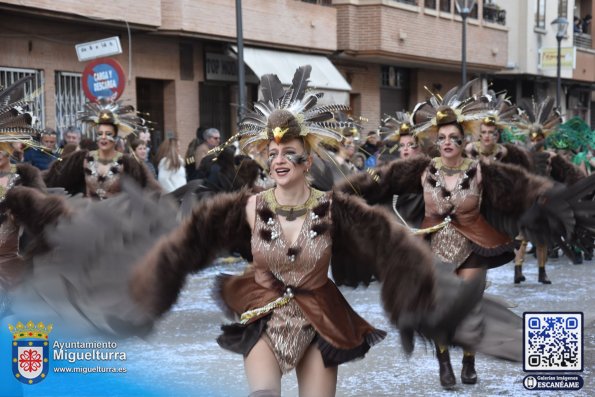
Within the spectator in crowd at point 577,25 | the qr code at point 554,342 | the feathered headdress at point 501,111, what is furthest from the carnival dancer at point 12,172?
the spectator in crowd at point 577,25

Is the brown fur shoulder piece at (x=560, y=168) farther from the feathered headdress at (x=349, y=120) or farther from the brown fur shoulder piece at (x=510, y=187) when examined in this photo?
the brown fur shoulder piece at (x=510, y=187)

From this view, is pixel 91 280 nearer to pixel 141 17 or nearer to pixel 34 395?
pixel 34 395

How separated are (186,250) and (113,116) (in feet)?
17.2

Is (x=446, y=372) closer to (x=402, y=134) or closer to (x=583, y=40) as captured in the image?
(x=402, y=134)

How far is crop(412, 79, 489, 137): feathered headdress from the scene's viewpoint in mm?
7879

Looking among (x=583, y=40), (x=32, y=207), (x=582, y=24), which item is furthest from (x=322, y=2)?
(x=582, y=24)

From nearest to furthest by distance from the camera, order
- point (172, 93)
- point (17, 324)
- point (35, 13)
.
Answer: point (17, 324), point (35, 13), point (172, 93)

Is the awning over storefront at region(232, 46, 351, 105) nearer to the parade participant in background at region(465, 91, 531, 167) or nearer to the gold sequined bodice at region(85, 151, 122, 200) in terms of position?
the parade participant in background at region(465, 91, 531, 167)

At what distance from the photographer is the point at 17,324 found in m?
6.71

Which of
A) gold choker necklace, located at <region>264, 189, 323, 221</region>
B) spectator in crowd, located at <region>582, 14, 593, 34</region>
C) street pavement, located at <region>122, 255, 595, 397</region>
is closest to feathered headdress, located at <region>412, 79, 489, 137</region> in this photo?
street pavement, located at <region>122, 255, 595, 397</region>

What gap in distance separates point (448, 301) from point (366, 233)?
588 mm

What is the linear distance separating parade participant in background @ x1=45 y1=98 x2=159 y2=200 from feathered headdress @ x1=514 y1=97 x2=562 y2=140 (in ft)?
20.6

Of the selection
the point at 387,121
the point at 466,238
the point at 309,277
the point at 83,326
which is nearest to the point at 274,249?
the point at 309,277

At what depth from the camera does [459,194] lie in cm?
778
